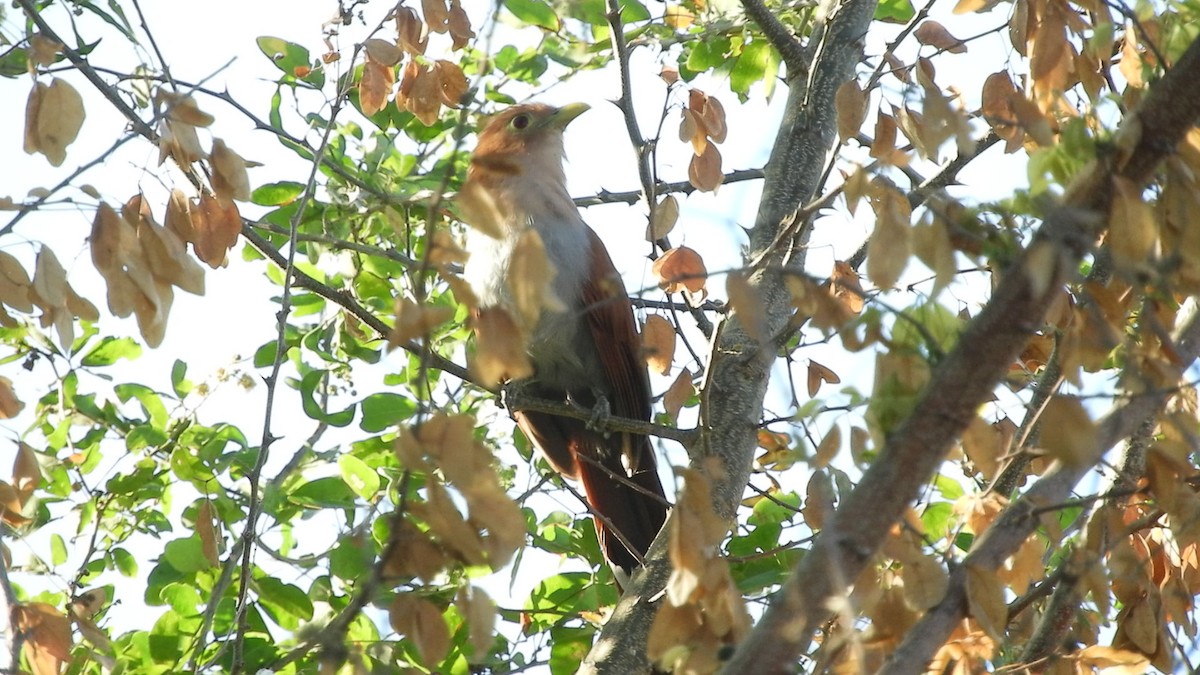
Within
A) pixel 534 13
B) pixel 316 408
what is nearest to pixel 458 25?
pixel 534 13

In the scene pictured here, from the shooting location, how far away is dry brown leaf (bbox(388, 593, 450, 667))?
5.54 feet

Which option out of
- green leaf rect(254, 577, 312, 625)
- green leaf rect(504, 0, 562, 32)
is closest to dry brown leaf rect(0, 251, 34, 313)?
green leaf rect(254, 577, 312, 625)

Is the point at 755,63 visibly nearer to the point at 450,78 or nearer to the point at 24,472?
the point at 450,78

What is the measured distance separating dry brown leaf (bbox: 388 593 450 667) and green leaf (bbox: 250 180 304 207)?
2394 millimetres

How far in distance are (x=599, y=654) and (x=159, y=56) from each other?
1.67m

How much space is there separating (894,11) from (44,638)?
3.15m

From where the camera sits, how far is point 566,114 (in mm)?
4957

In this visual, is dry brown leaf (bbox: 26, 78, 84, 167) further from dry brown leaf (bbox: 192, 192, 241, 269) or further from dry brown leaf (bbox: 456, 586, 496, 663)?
dry brown leaf (bbox: 456, 586, 496, 663)

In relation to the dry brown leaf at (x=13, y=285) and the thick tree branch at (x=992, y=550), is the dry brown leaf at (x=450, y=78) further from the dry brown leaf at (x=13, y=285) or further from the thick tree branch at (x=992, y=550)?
the thick tree branch at (x=992, y=550)

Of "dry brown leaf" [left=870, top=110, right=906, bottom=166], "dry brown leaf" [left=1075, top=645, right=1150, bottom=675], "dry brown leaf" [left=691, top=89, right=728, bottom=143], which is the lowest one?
"dry brown leaf" [left=1075, top=645, right=1150, bottom=675]

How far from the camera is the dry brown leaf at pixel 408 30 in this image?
329cm

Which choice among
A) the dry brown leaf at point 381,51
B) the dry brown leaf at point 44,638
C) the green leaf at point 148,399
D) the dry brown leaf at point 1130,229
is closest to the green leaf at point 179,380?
the green leaf at point 148,399

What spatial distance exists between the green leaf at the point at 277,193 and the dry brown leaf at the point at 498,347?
2436mm

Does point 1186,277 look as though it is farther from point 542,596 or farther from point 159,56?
point 542,596
